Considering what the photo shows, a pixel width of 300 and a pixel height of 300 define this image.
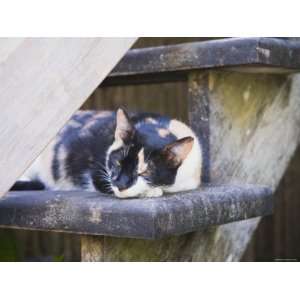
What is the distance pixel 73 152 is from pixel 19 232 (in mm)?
1983

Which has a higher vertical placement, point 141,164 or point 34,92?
point 34,92

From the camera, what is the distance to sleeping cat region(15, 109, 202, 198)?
4.97 feet

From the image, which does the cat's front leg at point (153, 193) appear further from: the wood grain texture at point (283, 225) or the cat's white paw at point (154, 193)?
the wood grain texture at point (283, 225)

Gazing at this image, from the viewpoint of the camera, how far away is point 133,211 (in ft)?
4.13

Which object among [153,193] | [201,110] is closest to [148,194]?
[153,193]

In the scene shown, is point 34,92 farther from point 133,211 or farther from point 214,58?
point 214,58

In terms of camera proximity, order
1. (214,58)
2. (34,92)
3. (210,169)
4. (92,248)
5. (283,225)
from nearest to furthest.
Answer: (34,92), (92,248), (214,58), (210,169), (283,225)

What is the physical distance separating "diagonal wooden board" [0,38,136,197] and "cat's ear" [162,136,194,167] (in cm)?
33

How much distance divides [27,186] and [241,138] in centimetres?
70

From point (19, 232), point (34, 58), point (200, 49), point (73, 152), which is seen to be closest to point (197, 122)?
point (200, 49)

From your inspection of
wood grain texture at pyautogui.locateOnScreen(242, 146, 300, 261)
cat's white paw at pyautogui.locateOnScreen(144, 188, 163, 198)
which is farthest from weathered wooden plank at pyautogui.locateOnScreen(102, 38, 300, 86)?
wood grain texture at pyautogui.locateOnScreen(242, 146, 300, 261)

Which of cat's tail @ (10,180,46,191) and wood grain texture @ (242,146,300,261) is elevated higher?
cat's tail @ (10,180,46,191)

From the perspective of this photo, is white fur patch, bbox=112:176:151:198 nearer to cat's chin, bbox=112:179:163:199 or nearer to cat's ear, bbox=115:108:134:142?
cat's chin, bbox=112:179:163:199

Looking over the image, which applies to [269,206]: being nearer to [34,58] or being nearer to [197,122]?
[197,122]
